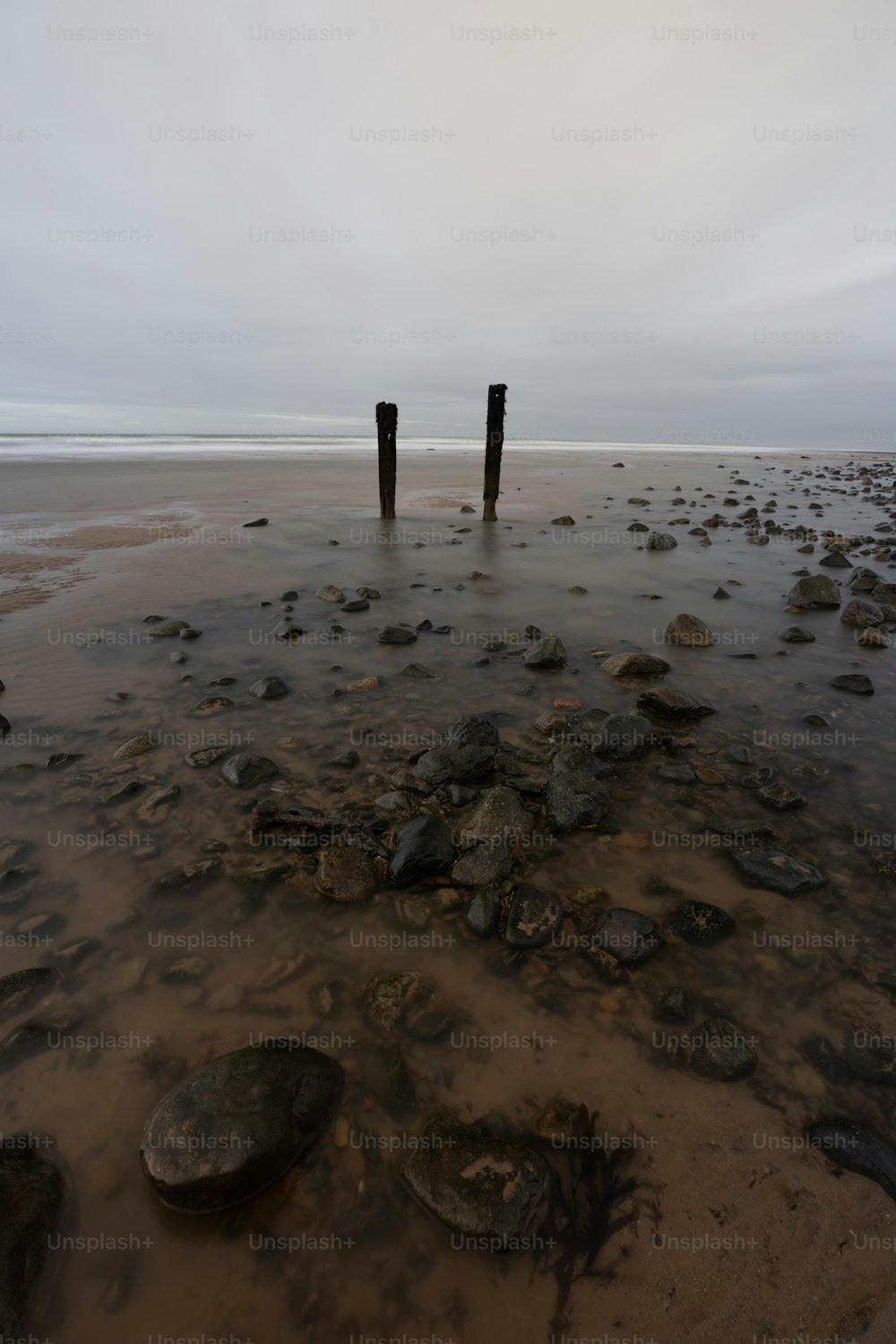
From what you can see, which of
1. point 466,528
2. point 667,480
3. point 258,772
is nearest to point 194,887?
point 258,772

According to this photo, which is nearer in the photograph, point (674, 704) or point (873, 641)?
point (674, 704)

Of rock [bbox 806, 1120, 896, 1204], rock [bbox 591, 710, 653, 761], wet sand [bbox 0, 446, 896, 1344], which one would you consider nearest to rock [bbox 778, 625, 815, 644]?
wet sand [bbox 0, 446, 896, 1344]

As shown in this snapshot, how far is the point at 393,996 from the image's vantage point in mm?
2582

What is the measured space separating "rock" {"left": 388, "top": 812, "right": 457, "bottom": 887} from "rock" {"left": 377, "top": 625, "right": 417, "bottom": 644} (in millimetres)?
3667

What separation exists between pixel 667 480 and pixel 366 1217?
110ft

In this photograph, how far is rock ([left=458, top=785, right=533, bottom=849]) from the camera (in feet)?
11.3

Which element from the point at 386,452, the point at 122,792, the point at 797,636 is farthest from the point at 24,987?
the point at 386,452

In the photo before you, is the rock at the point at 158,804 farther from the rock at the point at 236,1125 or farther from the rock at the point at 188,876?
the rock at the point at 236,1125

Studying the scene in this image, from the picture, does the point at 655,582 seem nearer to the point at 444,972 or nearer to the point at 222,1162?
the point at 444,972

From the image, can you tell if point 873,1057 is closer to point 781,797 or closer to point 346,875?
point 781,797

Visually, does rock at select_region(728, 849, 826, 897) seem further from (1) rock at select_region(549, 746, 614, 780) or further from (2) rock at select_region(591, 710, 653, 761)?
(2) rock at select_region(591, 710, 653, 761)

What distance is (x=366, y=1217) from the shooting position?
1882mm

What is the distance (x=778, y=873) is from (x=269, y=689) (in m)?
4.31

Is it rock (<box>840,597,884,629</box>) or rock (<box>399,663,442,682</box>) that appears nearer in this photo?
rock (<box>399,663,442,682</box>)
